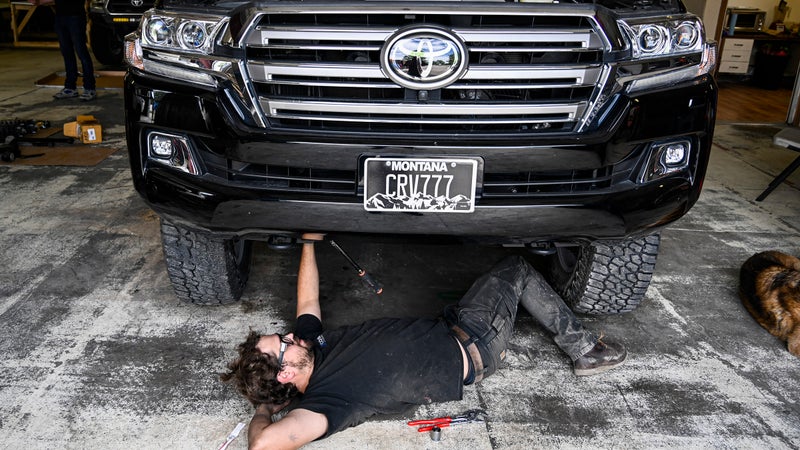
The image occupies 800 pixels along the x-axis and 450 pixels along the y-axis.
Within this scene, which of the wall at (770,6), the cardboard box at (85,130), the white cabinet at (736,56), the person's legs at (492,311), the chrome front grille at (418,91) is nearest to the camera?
the chrome front grille at (418,91)

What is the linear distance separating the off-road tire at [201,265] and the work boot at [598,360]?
4.78 feet

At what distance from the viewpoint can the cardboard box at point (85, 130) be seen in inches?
216

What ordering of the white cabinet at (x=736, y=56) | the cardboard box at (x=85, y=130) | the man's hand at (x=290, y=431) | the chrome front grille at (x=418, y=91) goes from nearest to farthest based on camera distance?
the man's hand at (x=290, y=431) → the chrome front grille at (x=418, y=91) → the cardboard box at (x=85, y=130) → the white cabinet at (x=736, y=56)

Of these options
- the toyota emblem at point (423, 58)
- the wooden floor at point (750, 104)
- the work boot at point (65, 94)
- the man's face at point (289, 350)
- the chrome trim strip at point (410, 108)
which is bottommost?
the wooden floor at point (750, 104)

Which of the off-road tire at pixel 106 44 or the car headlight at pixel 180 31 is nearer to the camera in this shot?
the car headlight at pixel 180 31

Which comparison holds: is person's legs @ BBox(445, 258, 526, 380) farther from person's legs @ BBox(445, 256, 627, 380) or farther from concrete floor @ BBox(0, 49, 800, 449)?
concrete floor @ BBox(0, 49, 800, 449)

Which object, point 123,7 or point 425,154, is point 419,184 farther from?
point 123,7

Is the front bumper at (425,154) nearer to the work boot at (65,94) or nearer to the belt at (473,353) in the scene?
the belt at (473,353)

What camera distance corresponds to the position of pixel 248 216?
7.31 feet

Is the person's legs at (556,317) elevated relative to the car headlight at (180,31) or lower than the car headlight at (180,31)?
lower

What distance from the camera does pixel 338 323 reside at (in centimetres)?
290

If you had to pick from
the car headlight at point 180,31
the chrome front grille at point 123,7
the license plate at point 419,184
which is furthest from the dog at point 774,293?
the chrome front grille at point 123,7

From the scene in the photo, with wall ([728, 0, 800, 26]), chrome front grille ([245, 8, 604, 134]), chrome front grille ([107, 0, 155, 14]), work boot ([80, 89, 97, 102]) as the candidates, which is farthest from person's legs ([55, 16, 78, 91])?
wall ([728, 0, 800, 26])

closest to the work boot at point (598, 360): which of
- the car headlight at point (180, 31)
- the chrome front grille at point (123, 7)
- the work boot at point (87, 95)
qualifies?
the car headlight at point (180, 31)
